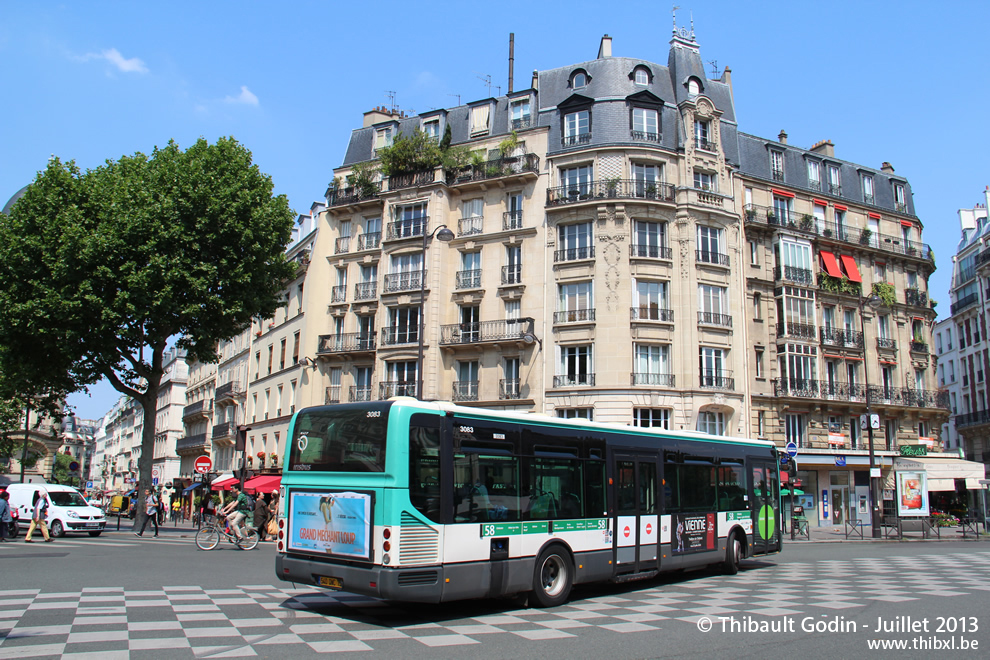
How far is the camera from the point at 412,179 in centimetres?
3812

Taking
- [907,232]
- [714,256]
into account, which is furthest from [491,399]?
[907,232]

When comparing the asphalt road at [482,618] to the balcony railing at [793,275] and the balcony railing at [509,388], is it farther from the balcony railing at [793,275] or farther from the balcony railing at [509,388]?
the balcony railing at [793,275]

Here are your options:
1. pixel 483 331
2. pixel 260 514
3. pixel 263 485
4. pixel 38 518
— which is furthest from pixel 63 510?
pixel 483 331

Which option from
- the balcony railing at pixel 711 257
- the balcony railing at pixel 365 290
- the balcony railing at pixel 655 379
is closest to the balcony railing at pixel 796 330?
the balcony railing at pixel 711 257

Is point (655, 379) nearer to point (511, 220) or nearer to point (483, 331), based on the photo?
point (483, 331)

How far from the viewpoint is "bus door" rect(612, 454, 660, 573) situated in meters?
12.3

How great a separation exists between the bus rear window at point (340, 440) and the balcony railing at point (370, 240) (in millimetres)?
29520

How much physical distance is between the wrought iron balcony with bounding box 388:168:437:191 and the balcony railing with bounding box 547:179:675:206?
6765 millimetres

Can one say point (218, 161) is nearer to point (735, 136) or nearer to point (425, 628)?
point (425, 628)

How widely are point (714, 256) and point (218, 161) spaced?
2253 centimetres

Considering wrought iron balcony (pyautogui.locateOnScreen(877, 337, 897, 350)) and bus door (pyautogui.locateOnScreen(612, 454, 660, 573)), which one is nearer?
bus door (pyautogui.locateOnScreen(612, 454, 660, 573))

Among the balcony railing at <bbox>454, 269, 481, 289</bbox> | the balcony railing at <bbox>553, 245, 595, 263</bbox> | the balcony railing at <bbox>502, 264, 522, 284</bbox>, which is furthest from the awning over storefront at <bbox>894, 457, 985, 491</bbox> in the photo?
the balcony railing at <bbox>454, 269, 481, 289</bbox>

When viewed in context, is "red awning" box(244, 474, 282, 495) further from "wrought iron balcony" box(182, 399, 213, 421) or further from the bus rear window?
"wrought iron balcony" box(182, 399, 213, 421)

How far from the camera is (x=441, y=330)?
118ft
